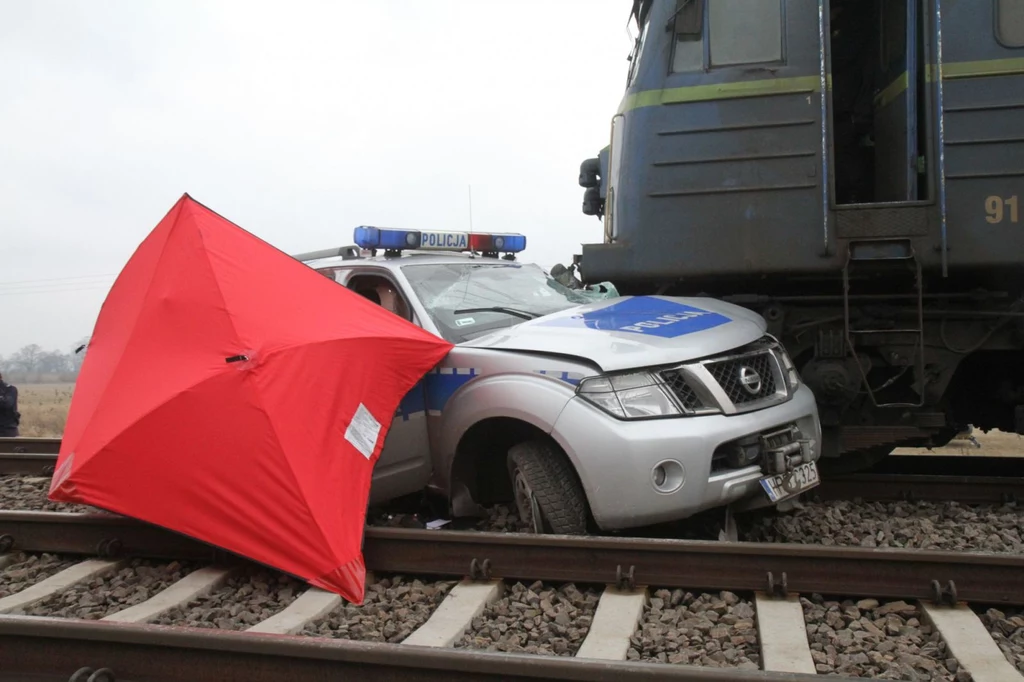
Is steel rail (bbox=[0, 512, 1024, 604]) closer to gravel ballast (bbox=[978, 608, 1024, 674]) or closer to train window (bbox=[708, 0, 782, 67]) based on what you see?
gravel ballast (bbox=[978, 608, 1024, 674])

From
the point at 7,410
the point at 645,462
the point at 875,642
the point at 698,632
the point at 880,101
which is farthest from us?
the point at 7,410

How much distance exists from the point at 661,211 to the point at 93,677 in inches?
170

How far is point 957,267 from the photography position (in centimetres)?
549

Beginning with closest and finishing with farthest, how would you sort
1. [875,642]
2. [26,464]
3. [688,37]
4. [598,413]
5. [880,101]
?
[875,642], [598,413], [688,37], [880,101], [26,464]

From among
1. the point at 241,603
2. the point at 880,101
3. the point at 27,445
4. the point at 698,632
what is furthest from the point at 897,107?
the point at 27,445

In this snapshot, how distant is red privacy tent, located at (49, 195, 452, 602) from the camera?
394 centimetres

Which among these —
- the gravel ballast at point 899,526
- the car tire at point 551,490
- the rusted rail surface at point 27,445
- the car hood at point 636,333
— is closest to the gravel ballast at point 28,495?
the rusted rail surface at point 27,445

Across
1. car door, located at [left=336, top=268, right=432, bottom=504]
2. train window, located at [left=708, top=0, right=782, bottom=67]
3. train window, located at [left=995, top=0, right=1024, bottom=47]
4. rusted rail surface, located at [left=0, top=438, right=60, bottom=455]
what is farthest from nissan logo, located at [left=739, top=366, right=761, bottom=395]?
rusted rail surface, located at [left=0, top=438, right=60, bottom=455]

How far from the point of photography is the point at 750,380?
461cm

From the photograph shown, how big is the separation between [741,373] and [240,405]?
2.49m

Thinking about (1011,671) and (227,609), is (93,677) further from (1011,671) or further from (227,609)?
(1011,671)

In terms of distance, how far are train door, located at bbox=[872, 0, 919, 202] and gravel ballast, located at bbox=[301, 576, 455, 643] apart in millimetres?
3974

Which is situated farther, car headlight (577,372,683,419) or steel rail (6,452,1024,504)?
steel rail (6,452,1024,504)

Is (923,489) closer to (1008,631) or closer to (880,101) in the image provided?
(1008,631)
